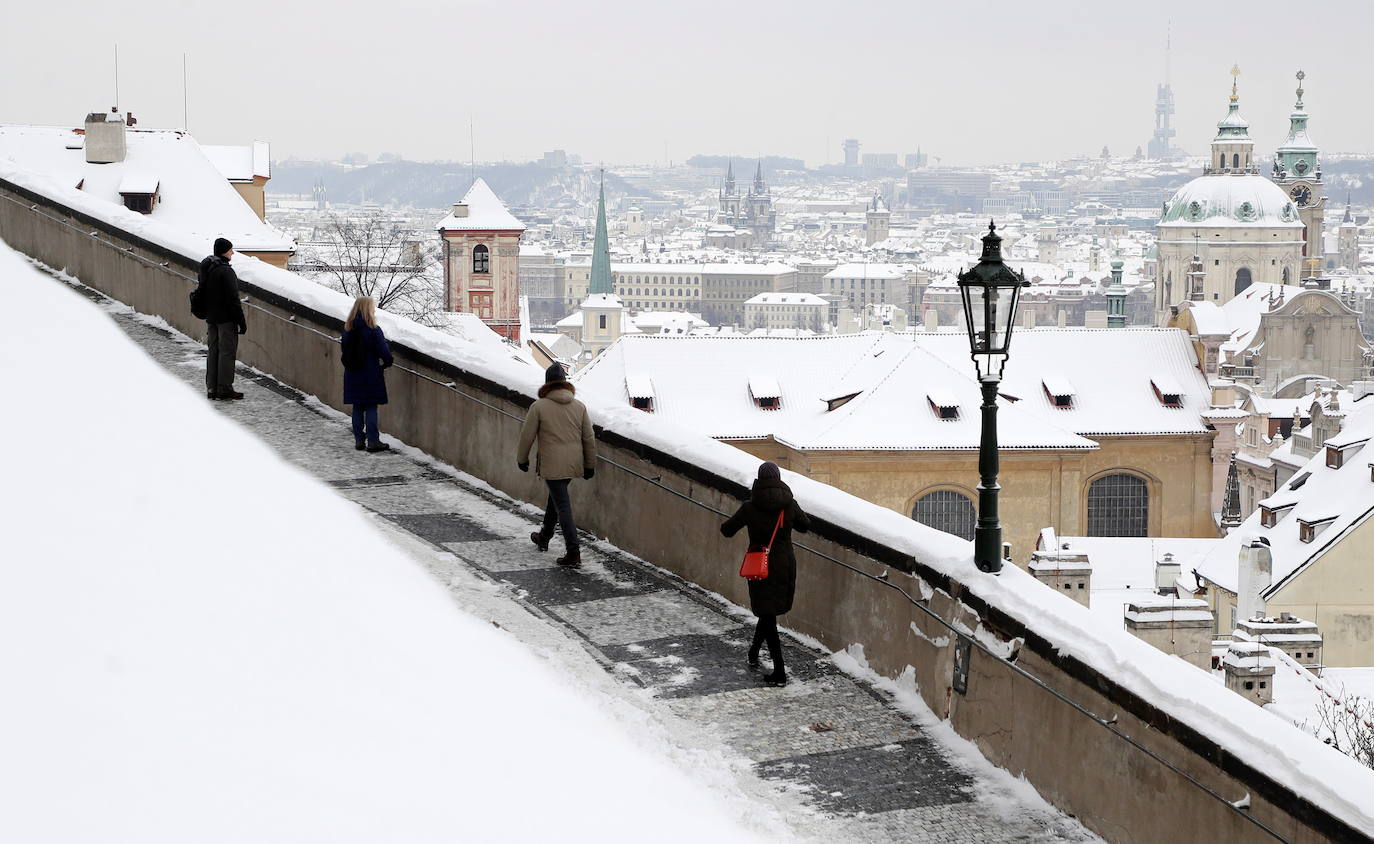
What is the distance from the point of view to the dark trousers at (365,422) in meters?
13.4

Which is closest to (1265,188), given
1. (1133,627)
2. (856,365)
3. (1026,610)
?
(856,365)

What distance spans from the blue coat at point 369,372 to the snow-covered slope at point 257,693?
112 inches

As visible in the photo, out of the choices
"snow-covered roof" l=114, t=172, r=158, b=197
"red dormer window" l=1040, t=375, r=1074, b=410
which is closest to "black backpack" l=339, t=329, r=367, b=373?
"snow-covered roof" l=114, t=172, r=158, b=197

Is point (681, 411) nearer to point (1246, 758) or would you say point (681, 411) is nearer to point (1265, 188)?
point (1246, 758)

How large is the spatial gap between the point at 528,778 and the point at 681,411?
126 feet

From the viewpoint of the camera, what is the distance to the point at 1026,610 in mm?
7887

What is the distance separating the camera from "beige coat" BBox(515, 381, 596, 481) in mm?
10539

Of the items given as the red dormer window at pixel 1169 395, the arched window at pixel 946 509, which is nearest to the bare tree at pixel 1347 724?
the arched window at pixel 946 509

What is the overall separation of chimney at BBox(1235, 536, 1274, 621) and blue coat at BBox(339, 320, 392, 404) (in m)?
25.7

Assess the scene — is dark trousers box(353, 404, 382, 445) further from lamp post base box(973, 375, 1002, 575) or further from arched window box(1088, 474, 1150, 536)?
arched window box(1088, 474, 1150, 536)

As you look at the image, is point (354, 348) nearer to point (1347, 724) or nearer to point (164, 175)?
point (1347, 724)

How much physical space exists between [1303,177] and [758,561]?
15866 centimetres

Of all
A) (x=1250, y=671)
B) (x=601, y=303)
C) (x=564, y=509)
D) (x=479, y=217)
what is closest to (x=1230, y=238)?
(x=601, y=303)

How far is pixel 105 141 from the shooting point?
1352 inches
